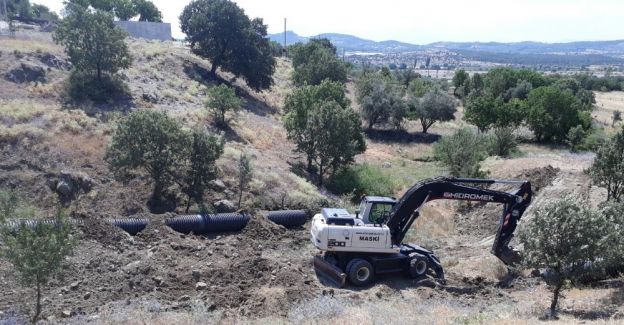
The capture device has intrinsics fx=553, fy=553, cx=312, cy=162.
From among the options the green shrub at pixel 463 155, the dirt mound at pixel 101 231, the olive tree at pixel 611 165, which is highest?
the olive tree at pixel 611 165

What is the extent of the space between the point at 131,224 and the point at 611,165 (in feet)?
64.0

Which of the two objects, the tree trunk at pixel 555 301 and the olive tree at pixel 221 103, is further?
the olive tree at pixel 221 103

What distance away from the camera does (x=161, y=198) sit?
1013 inches

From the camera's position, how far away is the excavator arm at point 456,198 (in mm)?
18672

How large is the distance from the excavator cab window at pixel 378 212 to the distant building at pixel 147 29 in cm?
5626

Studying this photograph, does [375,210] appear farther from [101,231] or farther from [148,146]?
[148,146]

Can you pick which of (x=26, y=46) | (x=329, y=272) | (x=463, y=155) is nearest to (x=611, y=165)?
(x=463, y=155)

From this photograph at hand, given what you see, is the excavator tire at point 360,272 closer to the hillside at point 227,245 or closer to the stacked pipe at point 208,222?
the hillside at point 227,245

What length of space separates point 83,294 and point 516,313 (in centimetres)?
1240

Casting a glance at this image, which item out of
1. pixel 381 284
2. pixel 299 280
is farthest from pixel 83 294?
pixel 381 284

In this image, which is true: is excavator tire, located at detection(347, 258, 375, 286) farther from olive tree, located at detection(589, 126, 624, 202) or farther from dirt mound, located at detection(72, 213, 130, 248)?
olive tree, located at detection(589, 126, 624, 202)

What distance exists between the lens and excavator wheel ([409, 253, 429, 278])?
18.9 meters

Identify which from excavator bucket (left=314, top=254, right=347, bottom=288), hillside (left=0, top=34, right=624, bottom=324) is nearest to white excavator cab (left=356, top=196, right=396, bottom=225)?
excavator bucket (left=314, top=254, right=347, bottom=288)

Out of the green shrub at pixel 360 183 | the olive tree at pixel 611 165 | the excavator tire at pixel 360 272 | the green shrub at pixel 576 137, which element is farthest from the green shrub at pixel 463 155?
the green shrub at pixel 576 137
